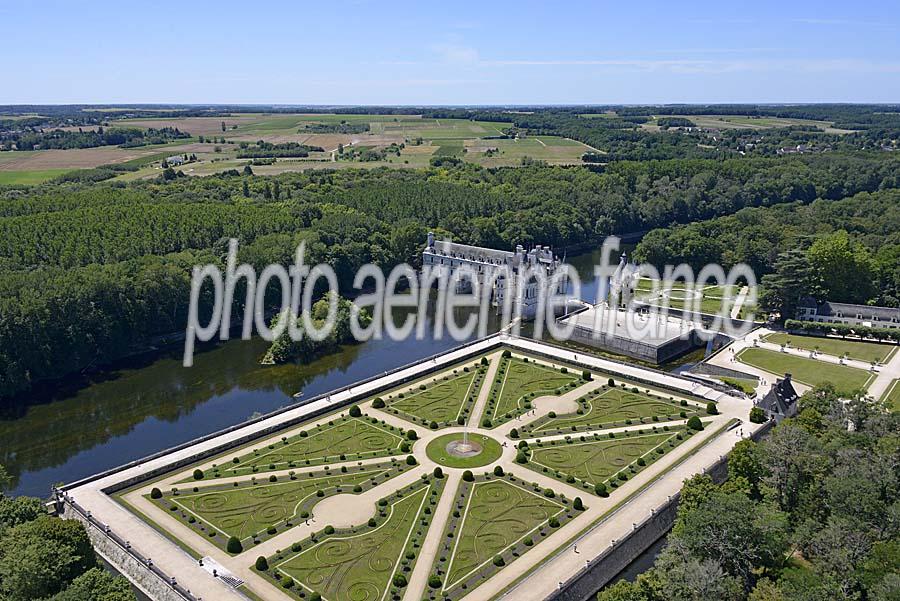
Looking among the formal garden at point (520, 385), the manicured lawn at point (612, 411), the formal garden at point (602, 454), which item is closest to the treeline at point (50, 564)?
the formal garden at point (602, 454)

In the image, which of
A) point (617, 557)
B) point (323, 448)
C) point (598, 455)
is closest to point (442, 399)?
point (323, 448)

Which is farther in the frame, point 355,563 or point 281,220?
point 281,220

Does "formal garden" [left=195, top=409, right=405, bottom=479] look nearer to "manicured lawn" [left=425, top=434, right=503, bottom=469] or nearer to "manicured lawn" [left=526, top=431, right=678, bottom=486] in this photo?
"manicured lawn" [left=425, top=434, right=503, bottom=469]

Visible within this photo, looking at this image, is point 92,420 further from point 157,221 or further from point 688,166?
point 688,166

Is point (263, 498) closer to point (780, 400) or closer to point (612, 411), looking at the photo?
point (612, 411)

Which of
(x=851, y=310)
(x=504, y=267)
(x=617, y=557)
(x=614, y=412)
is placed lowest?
(x=617, y=557)

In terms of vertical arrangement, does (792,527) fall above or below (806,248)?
below

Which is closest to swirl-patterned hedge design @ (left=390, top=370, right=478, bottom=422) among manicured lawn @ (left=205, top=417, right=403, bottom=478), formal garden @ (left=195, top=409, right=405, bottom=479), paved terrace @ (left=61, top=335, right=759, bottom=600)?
paved terrace @ (left=61, top=335, right=759, bottom=600)

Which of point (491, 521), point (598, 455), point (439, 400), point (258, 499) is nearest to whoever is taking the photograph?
point (491, 521)
